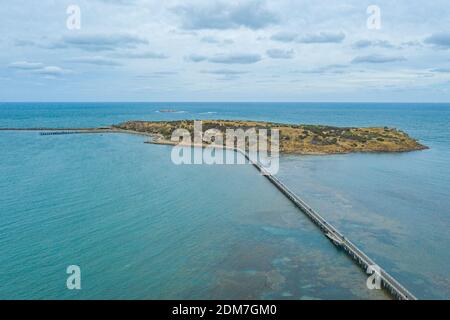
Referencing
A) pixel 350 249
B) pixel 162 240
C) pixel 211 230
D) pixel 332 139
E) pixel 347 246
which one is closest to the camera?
pixel 350 249

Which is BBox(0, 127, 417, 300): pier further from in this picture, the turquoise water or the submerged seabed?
the turquoise water

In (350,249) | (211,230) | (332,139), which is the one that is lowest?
(350,249)

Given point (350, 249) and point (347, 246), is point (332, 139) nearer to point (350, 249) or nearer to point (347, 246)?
point (347, 246)

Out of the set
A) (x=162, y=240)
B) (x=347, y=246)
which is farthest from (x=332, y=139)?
(x=162, y=240)

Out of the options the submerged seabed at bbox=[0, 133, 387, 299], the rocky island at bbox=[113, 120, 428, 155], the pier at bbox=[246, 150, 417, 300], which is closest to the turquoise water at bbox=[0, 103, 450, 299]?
the submerged seabed at bbox=[0, 133, 387, 299]

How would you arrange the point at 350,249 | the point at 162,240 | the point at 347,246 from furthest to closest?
the point at 162,240
the point at 347,246
the point at 350,249

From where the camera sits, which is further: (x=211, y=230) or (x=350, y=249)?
(x=211, y=230)

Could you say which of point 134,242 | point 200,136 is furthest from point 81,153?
point 134,242
